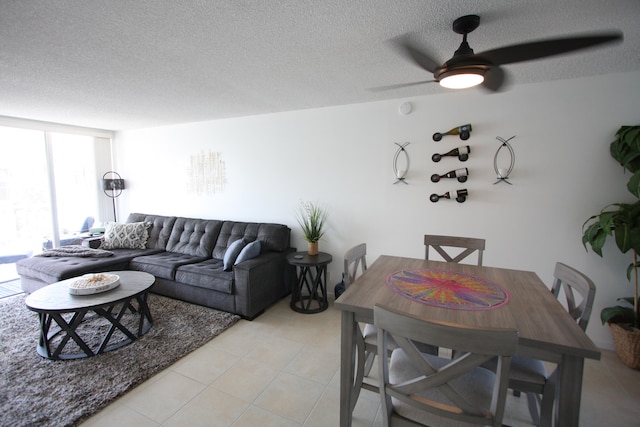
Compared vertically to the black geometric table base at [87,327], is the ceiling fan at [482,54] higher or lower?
higher

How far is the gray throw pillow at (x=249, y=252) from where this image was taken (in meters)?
3.14

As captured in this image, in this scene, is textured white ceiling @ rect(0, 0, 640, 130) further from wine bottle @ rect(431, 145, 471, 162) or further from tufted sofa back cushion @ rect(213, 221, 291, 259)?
tufted sofa back cushion @ rect(213, 221, 291, 259)

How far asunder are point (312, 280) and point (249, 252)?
83 centimetres

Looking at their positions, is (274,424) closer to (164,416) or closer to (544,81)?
(164,416)

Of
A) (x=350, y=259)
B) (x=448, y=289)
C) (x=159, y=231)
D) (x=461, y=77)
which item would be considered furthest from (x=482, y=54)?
(x=159, y=231)

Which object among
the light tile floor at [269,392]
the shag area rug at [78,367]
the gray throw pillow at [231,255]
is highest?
the gray throw pillow at [231,255]

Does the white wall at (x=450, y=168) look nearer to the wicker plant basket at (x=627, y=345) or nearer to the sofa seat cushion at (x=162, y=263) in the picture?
the wicker plant basket at (x=627, y=345)

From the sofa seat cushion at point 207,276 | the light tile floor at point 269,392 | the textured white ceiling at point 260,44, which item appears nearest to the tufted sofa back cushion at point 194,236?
the sofa seat cushion at point 207,276

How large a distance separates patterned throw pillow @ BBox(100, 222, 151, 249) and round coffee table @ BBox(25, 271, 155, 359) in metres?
1.52

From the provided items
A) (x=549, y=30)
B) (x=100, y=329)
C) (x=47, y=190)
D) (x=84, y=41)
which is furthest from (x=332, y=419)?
(x=47, y=190)

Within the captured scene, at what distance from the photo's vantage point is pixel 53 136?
4664 millimetres

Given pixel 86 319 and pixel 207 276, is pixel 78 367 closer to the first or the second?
pixel 86 319

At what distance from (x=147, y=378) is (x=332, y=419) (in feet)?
4.63

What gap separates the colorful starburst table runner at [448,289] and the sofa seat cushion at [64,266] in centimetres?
350
